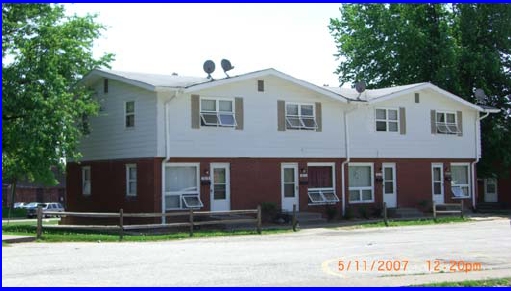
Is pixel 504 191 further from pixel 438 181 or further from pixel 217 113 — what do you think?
pixel 217 113

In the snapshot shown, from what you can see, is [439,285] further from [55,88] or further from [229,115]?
[55,88]

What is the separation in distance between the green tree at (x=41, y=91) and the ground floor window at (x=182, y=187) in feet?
14.6

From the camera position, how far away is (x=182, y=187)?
27266mm

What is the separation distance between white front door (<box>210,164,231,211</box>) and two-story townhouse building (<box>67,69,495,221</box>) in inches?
1.7

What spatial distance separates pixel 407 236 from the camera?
74.3 ft

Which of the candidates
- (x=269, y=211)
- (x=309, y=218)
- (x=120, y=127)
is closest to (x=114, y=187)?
(x=120, y=127)

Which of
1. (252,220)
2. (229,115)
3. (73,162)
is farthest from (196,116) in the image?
(73,162)

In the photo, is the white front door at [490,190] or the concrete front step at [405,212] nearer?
the concrete front step at [405,212]

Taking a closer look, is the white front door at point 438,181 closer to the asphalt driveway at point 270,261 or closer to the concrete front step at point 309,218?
the concrete front step at point 309,218

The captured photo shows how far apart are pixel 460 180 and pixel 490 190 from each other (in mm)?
8559

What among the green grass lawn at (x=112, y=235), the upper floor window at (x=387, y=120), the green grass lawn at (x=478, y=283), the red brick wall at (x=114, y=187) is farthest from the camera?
the upper floor window at (x=387, y=120)

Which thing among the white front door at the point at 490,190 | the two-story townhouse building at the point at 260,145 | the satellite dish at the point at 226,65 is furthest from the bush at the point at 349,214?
the white front door at the point at 490,190

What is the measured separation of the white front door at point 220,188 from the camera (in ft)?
91.6
